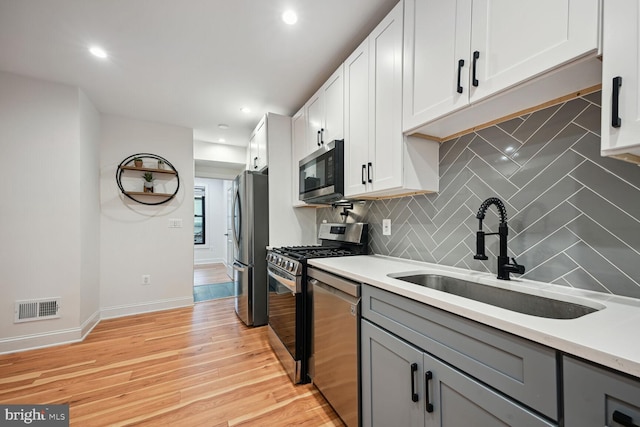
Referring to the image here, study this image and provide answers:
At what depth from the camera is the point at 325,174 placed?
2.16 metres

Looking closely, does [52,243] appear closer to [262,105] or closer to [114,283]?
[114,283]

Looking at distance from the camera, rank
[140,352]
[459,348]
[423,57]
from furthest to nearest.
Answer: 1. [140,352]
2. [423,57]
3. [459,348]

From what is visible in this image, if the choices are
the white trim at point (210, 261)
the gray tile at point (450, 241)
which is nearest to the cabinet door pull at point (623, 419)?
the gray tile at point (450, 241)

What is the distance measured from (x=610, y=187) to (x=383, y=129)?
1.05 meters

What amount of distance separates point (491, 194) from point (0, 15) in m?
3.27

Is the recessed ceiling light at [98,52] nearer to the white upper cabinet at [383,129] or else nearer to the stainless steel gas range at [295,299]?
the white upper cabinet at [383,129]

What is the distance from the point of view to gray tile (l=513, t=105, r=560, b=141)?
114cm

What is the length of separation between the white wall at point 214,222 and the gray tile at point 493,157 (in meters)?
6.85

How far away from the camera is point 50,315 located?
8.30 ft

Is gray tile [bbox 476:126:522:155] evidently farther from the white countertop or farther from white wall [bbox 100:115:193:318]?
white wall [bbox 100:115:193:318]

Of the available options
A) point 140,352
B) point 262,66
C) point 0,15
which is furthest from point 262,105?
point 140,352

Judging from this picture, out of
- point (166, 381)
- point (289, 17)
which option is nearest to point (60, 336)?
point (166, 381)

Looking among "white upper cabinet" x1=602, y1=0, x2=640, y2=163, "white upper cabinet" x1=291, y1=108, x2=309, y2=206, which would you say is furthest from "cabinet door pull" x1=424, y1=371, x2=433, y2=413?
"white upper cabinet" x1=291, y1=108, x2=309, y2=206

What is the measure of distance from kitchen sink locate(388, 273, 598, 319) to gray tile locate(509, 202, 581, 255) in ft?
0.75
